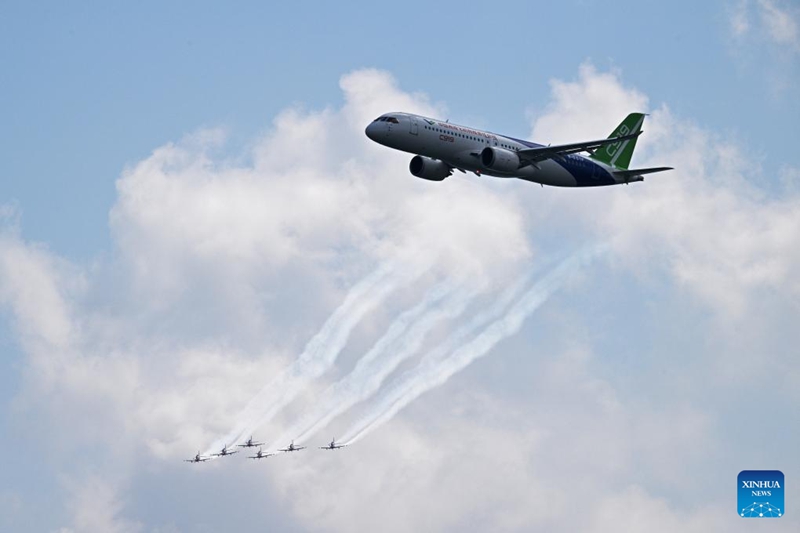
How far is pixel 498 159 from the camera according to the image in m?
124

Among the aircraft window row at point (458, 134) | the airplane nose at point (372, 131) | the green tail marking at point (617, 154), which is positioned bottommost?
the airplane nose at point (372, 131)

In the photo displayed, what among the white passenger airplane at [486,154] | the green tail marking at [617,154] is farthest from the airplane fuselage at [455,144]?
the green tail marking at [617,154]

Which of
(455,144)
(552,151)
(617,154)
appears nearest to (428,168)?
(455,144)

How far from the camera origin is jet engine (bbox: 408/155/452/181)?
129375 mm

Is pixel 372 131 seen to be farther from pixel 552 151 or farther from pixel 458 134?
pixel 552 151

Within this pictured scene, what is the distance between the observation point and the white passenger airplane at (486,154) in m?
123

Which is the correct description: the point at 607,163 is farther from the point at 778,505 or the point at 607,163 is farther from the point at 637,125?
the point at 778,505

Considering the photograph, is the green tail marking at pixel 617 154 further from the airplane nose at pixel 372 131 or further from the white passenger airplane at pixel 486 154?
the airplane nose at pixel 372 131

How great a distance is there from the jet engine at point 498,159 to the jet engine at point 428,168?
5.82 metres

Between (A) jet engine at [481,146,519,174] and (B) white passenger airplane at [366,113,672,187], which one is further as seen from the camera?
(A) jet engine at [481,146,519,174]

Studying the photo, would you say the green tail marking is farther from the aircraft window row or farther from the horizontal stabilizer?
the aircraft window row

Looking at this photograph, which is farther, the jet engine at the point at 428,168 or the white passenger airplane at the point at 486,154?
the jet engine at the point at 428,168

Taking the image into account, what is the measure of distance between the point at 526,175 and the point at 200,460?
53.3 m

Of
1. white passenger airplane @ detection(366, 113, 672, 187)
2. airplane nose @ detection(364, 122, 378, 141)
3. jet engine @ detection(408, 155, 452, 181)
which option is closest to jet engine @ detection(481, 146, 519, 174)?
white passenger airplane @ detection(366, 113, 672, 187)
